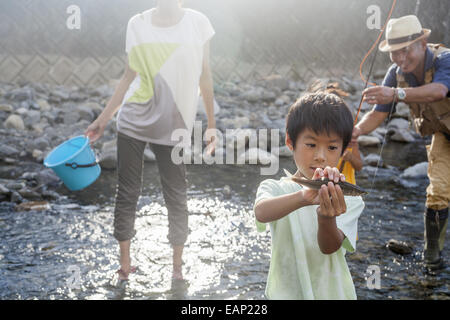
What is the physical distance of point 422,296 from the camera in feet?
10.4

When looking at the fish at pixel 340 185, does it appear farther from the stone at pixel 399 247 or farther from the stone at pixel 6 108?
the stone at pixel 6 108

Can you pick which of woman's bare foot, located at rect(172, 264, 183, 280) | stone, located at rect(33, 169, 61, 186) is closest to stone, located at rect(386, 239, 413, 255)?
woman's bare foot, located at rect(172, 264, 183, 280)

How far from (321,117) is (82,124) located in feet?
21.6

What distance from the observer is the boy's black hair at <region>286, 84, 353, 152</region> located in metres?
1.67

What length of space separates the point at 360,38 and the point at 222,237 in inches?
433

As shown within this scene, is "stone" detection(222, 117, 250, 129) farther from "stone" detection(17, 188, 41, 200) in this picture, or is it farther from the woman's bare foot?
the woman's bare foot

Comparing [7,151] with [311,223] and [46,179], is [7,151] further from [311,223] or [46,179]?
[311,223]

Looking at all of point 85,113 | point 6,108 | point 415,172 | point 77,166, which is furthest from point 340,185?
point 6,108

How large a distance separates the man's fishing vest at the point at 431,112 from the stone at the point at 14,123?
19.1ft

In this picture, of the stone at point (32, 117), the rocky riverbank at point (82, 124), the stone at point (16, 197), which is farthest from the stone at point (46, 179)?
the stone at point (32, 117)

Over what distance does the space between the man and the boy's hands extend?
76.6 inches

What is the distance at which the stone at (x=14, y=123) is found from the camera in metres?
7.41

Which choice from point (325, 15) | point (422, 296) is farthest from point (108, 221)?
point (325, 15)

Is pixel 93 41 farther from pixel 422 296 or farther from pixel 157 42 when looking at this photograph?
pixel 422 296
